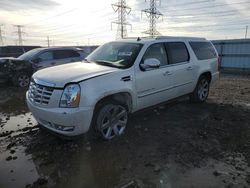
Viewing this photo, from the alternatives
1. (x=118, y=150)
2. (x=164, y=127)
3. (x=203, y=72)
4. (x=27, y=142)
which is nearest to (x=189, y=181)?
(x=118, y=150)

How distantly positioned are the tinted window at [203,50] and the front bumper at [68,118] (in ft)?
12.6

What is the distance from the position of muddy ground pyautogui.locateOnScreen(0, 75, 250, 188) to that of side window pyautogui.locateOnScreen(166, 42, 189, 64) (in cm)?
137

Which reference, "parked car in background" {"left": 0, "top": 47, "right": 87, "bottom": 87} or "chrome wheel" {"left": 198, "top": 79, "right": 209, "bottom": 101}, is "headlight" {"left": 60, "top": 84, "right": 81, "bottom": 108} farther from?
"parked car in background" {"left": 0, "top": 47, "right": 87, "bottom": 87}

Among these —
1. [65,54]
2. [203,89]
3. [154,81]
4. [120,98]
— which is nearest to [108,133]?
[120,98]

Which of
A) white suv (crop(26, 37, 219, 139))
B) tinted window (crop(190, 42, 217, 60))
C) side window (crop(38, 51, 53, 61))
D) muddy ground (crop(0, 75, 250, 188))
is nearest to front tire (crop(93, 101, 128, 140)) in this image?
white suv (crop(26, 37, 219, 139))

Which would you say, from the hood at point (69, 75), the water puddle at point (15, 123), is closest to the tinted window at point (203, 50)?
the hood at point (69, 75)

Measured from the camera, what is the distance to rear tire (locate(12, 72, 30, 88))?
9.56m

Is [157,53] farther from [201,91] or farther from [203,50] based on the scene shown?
[201,91]

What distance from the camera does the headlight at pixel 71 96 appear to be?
11.8ft

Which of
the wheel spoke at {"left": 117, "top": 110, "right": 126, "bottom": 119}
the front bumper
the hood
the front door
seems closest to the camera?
the front bumper

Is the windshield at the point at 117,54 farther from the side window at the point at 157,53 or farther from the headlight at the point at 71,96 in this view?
the headlight at the point at 71,96

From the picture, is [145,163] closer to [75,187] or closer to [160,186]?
[160,186]

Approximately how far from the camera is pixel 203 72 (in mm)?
6520

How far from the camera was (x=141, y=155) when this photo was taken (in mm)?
3848
